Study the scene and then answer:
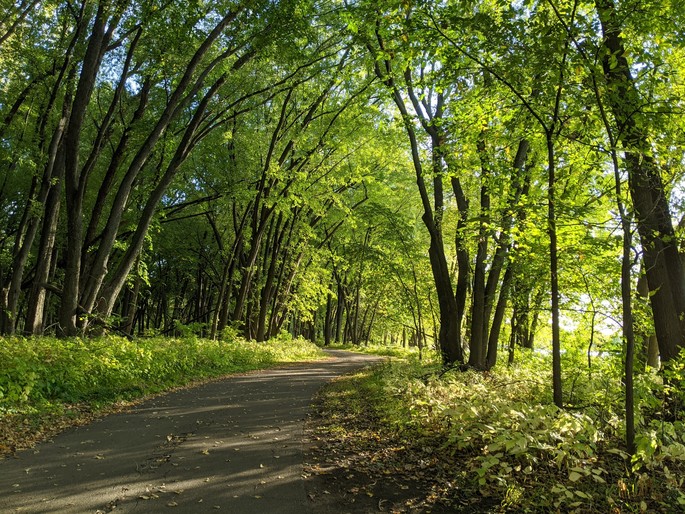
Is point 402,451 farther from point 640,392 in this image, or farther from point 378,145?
point 378,145

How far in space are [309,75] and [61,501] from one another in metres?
15.2

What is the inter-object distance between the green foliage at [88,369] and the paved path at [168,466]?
106cm

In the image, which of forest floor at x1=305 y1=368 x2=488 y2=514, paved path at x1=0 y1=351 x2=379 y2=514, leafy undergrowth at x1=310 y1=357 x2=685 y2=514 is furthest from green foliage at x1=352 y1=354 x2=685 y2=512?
paved path at x1=0 y1=351 x2=379 y2=514

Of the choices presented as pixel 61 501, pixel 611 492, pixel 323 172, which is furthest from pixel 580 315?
pixel 323 172

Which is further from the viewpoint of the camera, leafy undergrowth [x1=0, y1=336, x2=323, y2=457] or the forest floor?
leafy undergrowth [x1=0, y1=336, x2=323, y2=457]

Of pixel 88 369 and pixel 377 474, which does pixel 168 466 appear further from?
pixel 88 369

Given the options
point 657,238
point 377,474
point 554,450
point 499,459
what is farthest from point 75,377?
point 657,238

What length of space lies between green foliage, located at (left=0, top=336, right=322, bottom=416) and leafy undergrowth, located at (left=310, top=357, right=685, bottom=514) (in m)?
4.31

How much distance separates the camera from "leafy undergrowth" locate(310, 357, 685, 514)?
4152 millimetres

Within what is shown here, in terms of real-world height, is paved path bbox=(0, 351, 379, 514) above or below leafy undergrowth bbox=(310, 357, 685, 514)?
below

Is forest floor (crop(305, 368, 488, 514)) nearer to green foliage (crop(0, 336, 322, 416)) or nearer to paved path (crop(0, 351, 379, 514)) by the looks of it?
paved path (crop(0, 351, 379, 514))

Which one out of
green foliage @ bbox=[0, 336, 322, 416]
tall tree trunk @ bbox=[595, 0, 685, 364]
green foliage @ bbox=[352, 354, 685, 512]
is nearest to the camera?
green foliage @ bbox=[352, 354, 685, 512]

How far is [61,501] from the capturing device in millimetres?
4082

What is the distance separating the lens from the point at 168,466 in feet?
16.8
